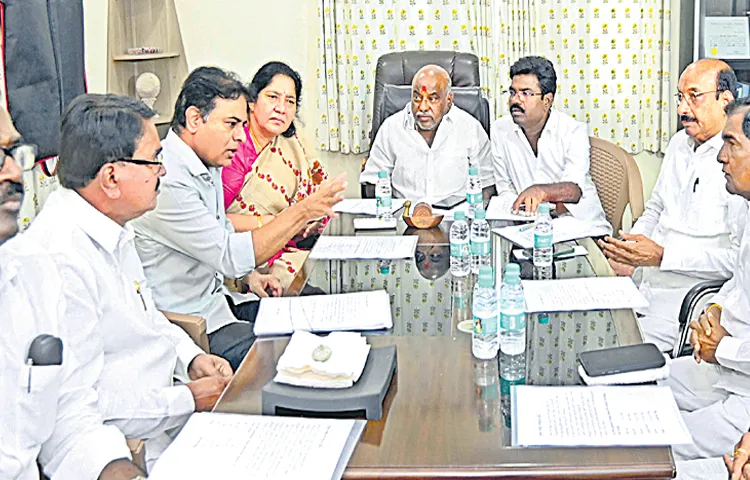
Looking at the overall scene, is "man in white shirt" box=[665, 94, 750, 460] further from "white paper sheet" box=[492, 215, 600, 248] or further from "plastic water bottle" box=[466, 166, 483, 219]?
"plastic water bottle" box=[466, 166, 483, 219]

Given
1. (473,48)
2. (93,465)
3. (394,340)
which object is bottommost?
(93,465)

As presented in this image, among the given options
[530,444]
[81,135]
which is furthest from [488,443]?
[81,135]

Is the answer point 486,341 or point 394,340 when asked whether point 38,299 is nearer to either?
point 394,340

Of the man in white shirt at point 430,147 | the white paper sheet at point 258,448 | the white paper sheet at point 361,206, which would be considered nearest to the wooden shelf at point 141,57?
the man in white shirt at point 430,147

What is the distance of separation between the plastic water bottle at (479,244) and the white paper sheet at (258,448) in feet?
3.24

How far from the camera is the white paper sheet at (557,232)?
2.58 metres

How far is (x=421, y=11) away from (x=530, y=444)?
11.8 feet

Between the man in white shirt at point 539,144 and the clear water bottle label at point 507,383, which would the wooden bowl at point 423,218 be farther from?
the clear water bottle label at point 507,383

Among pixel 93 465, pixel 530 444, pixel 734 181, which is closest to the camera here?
pixel 530 444

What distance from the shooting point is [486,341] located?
1.69 metres

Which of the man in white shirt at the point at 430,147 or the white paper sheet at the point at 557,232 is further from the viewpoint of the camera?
the man in white shirt at the point at 430,147

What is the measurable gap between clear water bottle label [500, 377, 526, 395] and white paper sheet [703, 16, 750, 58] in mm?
3231

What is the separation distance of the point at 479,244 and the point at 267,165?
3.99 ft

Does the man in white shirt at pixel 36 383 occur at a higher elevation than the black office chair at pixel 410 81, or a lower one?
lower
